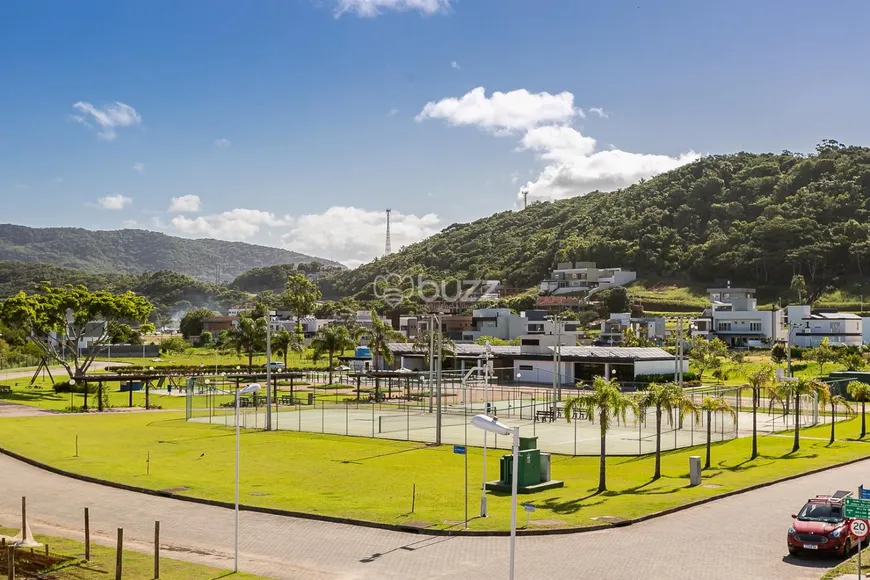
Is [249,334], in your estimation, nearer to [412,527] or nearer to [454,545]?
[412,527]

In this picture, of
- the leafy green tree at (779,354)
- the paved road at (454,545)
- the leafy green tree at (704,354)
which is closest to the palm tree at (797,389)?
the paved road at (454,545)

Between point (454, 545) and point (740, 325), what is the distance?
11588cm

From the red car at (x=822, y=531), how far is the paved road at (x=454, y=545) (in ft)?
1.38

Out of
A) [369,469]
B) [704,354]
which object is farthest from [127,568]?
[704,354]

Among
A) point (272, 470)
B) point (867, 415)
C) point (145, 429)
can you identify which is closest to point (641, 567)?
point (272, 470)

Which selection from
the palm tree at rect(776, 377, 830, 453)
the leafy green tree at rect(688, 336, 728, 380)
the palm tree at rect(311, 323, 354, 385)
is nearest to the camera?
the palm tree at rect(776, 377, 830, 453)

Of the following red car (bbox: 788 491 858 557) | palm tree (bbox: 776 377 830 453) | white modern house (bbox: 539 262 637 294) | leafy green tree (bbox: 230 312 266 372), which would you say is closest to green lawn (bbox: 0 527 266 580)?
red car (bbox: 788 491 858 557)

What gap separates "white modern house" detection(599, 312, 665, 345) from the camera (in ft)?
404

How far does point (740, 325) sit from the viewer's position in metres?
130

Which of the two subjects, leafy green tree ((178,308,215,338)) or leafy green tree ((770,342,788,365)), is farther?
A: leafy green tree ((178,308,215,338))

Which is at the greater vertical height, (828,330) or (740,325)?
(740,325)

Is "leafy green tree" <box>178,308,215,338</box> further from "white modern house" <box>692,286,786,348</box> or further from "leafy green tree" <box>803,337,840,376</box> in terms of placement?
"leafy green tree" <box>803,337,840,376</box>

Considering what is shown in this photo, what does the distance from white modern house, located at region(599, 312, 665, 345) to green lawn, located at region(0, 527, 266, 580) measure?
9924 centimetres

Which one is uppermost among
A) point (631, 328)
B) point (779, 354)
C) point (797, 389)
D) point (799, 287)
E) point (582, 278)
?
point (582, 278)
